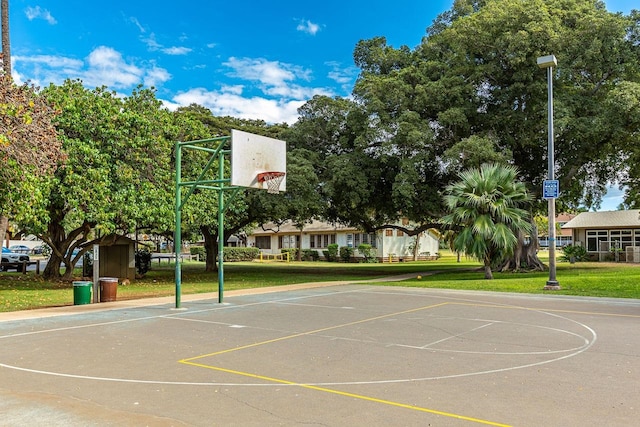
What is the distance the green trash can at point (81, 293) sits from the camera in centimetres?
1653

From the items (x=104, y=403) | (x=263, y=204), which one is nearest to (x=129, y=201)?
(x=263, y=204)

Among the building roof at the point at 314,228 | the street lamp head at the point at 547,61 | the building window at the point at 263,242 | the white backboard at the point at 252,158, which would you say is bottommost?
the building window at the point at 263,242

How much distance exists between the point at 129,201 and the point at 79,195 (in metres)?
1.95

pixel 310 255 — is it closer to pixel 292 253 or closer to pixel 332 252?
pixel 292 253

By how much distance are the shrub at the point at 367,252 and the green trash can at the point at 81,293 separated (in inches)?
1532

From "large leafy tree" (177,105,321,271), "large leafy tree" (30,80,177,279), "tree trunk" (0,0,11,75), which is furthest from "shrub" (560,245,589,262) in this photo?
"tree trunk" (0,0,11,75)

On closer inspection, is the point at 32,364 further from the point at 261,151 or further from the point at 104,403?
the point at 261,151

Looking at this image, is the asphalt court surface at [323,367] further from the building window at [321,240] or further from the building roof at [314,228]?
the building window at [321,240]

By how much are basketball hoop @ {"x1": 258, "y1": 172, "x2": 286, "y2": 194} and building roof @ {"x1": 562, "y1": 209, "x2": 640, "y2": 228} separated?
35.1 m

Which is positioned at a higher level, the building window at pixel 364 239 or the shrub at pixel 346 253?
the building window at pixel 364 239

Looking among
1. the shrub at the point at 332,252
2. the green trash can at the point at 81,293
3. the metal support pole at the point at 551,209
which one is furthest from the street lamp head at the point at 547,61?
the shrub at the point at 332,252

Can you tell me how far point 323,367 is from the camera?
8125 mm

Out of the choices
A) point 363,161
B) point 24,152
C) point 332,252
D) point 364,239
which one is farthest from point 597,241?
point 24,152

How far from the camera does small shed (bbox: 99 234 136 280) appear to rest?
90.7 feet
